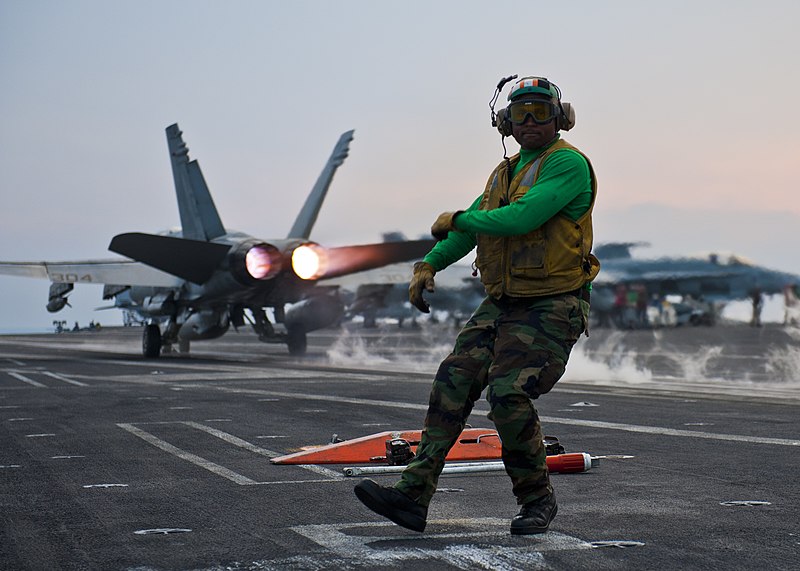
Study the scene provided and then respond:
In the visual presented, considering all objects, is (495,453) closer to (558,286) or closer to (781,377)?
(558,286)

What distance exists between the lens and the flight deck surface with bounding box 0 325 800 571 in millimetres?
4836

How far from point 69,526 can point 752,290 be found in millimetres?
30292

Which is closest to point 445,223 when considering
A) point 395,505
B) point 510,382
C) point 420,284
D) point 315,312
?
point 420,284

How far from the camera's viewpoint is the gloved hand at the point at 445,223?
215 inches

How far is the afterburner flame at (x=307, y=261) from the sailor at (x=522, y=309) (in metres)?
21.5

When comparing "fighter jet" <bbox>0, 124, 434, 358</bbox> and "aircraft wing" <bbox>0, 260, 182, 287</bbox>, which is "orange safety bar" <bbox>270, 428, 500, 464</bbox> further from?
"aircraft wing" <bbox>0, 260, 182, 287</bbox>

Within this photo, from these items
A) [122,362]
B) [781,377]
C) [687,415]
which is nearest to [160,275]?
[122,362]

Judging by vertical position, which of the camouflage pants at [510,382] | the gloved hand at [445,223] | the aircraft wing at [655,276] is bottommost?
the camouflage pants at [510,382]

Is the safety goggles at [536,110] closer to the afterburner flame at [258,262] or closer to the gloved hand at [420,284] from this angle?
the gloved hand at [420,284]

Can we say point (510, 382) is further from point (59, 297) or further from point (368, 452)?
point (59, 297)

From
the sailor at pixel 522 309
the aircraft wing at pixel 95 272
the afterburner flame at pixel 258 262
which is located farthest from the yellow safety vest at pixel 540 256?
the aircraft wing at pixel 95 272

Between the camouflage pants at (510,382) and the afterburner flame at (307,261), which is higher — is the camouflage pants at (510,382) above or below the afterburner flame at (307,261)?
below

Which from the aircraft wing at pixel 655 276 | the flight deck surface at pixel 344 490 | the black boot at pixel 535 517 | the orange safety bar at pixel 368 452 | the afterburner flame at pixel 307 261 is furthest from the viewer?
the aircraft wing at pixel 655 276

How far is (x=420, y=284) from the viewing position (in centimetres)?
546
